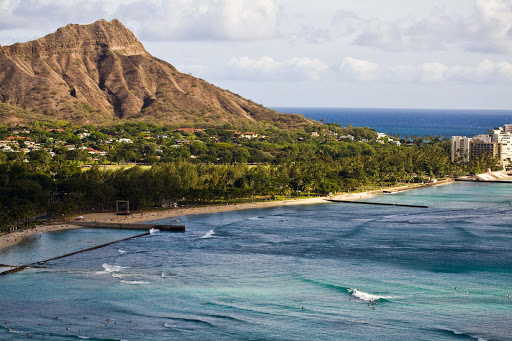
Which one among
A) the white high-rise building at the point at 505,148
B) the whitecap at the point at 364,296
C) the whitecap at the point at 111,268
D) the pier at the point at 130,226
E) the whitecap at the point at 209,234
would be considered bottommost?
the whitecap at the point at 364,296

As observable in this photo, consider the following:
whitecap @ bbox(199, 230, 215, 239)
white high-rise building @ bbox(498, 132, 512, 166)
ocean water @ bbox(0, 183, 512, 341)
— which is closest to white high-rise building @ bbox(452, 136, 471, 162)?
white high-rise building @ bbox(498, 132, 512, 166)

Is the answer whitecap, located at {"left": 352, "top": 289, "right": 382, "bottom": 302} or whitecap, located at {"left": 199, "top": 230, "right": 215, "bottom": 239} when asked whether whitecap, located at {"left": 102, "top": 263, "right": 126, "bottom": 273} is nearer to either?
whitecap, located at {"left": 199, "top": 230, "right": 215, "bottom": 239}

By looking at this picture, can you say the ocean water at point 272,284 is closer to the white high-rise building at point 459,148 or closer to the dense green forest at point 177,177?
the dense green forest at point 177,177

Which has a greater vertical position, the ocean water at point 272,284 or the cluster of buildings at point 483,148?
the cluster of buildings at point 483,148

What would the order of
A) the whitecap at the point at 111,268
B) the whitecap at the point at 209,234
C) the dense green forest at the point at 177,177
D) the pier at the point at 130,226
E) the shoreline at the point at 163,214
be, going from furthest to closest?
the dense green forest at the point at 177,177, the pier at the point at 130,226, the whitecap at the point at 209,234, the shoreline at the point at 163,214, the whitecap at the point at 111,268

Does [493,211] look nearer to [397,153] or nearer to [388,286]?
[388,286]

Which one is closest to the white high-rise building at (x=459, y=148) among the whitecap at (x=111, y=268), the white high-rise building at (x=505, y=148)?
the white high-rise building at (x=505, y=148)
